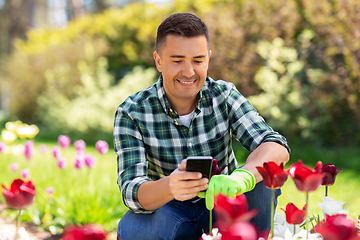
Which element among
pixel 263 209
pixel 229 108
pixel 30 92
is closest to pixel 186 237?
pixel 263 209

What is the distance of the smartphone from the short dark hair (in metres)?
0.69

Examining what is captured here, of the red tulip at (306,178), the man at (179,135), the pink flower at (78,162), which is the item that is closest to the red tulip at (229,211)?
the red tulip at (306,178)

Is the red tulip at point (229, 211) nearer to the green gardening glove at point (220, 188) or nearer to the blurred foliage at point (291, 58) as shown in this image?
the green gardening glove at point (220, 188)

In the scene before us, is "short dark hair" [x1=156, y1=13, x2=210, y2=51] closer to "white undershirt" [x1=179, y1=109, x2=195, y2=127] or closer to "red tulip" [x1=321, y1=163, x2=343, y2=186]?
"white undershirt" [x1=179, y1=109, x2=195, y2=127]

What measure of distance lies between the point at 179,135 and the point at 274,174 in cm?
88

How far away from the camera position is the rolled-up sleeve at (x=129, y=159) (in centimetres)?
136

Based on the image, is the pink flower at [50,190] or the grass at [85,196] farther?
the pink flower at [50,190]

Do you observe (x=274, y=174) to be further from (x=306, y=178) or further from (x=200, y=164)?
(x=200, y=164)

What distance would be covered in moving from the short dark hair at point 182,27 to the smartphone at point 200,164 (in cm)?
69

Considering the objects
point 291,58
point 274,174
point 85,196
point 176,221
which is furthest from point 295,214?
point 291,58

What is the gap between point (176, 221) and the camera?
1485 millimetres

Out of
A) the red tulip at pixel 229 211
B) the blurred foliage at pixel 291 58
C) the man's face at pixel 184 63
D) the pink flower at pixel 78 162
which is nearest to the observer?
the red tulip at pixel 229 211

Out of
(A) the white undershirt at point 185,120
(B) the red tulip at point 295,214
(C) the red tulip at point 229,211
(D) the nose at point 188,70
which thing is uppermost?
(D) the nose at point 188,70

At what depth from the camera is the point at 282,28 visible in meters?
4.89
